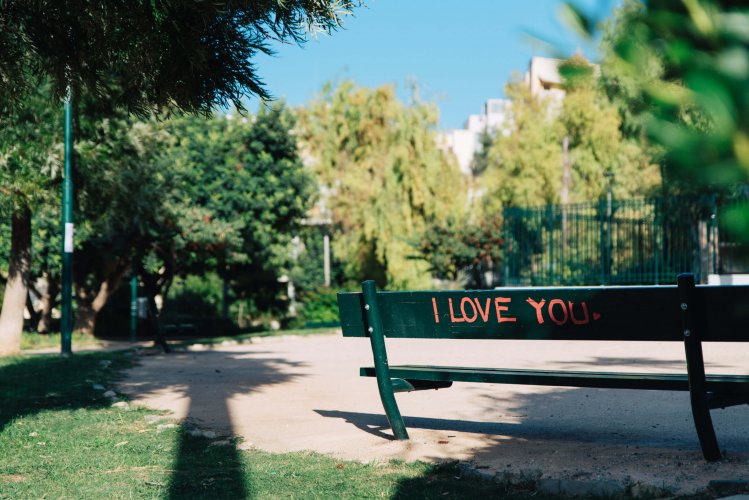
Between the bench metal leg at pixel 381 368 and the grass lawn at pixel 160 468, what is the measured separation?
0.62 m

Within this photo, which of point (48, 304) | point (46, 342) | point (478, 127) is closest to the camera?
point (46, 342)

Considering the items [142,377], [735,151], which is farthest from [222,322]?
[735,151]

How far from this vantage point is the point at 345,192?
3903 centimetres

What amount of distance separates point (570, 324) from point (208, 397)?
5111 millimetres

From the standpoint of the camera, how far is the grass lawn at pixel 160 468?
4992 mm

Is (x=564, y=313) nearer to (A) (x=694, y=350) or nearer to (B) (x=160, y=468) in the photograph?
(A) (x=694, y=350)

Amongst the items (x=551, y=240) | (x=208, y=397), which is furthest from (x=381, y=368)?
(x=551, y=240)

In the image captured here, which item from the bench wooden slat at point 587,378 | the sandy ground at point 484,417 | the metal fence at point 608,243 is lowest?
the sandy ground at point 484,417

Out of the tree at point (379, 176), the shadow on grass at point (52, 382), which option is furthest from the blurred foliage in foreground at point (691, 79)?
the tree at point (379, 176)

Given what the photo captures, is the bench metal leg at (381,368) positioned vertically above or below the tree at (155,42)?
below

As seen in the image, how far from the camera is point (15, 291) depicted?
17719mm

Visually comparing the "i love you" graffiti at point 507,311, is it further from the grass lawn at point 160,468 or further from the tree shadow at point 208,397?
the tree shadow at point 208,397

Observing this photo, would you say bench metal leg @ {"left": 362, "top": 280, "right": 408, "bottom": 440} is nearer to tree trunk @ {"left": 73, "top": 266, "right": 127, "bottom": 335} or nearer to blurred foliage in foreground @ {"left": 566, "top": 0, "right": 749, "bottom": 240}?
blurred foliage in foreground @ {"left": 566, "top": 0, "right": 749, "bottom": 240}

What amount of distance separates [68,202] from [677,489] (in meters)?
13.6
